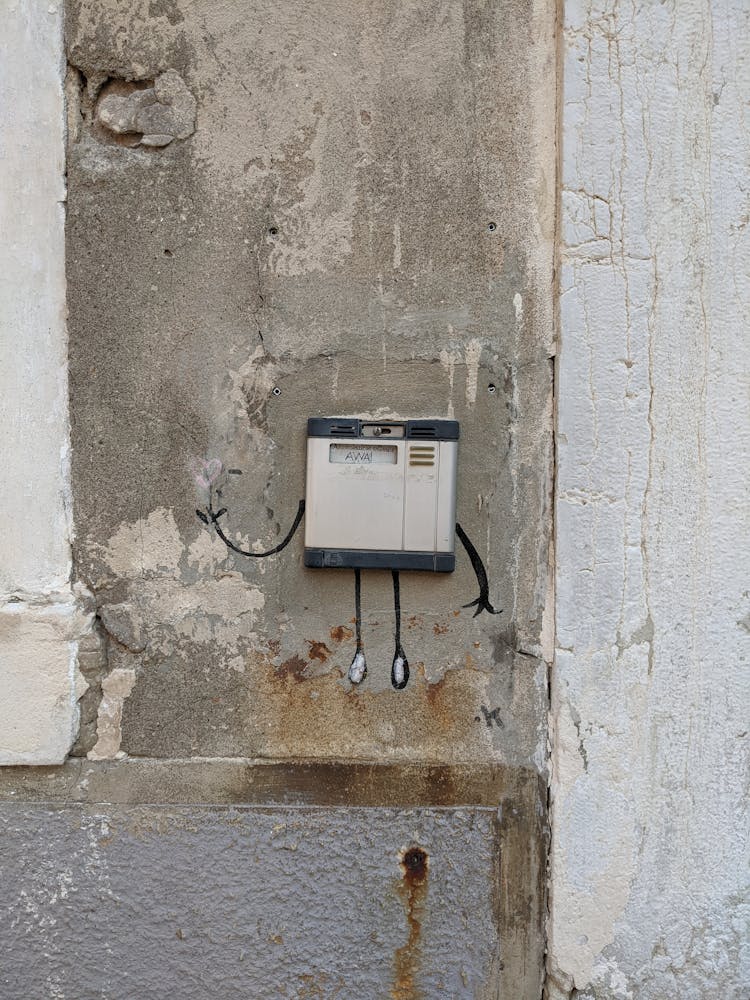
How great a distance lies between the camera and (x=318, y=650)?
6.54 feet

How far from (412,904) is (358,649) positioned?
1.98ft

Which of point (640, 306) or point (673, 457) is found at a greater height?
point (640, 306)

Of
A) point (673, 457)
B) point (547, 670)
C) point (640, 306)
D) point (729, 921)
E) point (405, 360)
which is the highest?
point (640, 306)

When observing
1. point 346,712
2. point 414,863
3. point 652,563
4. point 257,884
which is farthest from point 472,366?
point 257,884

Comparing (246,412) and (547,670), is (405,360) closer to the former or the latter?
(246,412)

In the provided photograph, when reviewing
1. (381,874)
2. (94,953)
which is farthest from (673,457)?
(94,953)

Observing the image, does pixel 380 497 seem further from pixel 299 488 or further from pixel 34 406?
pixel 34 406

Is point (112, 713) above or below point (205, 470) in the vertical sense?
below

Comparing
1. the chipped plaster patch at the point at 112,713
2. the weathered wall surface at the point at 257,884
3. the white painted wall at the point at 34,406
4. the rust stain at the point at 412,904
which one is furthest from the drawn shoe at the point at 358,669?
the white painted wall at the point at 34,406

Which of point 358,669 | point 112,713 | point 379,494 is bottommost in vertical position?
point 112,713

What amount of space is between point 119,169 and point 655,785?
1882mm

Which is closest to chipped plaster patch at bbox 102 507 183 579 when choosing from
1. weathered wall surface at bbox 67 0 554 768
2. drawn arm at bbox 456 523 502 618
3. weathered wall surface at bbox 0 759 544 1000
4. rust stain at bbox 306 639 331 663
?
weathered wall surface at bbox 67 0 554 768

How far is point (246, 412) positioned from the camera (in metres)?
1.97

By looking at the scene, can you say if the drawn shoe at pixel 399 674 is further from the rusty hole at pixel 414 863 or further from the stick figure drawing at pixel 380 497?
the rusty hole at pixel 414 863
